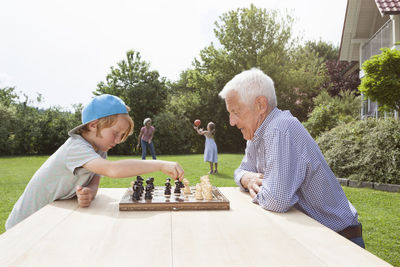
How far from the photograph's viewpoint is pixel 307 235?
129 cm

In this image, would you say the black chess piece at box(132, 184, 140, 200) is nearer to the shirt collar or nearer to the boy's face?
the boy's face

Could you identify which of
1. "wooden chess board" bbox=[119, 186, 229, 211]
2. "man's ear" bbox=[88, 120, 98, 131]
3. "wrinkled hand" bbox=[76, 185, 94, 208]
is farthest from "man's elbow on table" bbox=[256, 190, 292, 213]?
"man's ear" bbox=[88, 120, 98, 131]

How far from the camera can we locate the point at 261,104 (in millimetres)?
2160

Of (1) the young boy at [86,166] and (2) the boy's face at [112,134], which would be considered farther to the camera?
(2) the boy's face at [112,134]

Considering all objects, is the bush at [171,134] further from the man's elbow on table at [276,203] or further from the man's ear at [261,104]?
the man's elbow on table at [276,203]

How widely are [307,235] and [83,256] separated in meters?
0.82

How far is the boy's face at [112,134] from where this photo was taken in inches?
83.9

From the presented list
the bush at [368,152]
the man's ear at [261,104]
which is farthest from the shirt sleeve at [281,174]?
the bush at [368,152]

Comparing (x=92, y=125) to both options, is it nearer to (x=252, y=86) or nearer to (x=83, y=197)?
(x=83, y=197)

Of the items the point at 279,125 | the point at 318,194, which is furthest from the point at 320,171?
the point at 279,125

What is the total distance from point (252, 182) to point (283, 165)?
1.44 ft

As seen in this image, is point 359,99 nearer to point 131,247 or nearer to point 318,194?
point 318,194

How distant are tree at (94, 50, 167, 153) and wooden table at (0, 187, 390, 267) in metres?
19.9

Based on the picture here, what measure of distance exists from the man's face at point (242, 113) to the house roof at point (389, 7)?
1303 centimetres
